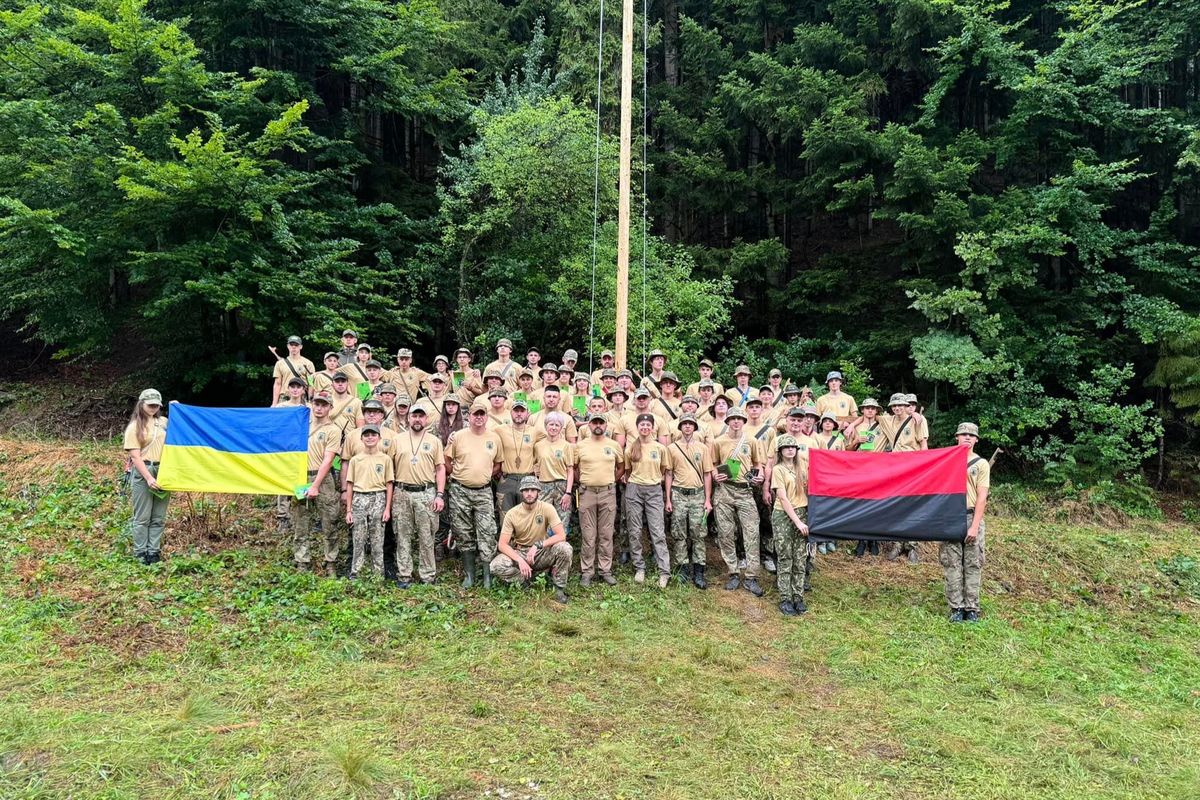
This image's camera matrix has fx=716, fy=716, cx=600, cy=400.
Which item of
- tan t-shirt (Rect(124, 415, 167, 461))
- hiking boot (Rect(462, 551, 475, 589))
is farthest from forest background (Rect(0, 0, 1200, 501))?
hiking boot (Rect(462, 551, 475, 589))

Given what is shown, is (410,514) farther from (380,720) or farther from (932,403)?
Answer: (932,403)

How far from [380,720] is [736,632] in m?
3.65

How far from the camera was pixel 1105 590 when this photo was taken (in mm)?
9211

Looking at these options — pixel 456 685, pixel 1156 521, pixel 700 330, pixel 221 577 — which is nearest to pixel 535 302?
pixel 700 330

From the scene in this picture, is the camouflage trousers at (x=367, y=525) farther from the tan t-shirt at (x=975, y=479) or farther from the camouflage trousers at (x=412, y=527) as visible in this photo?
the tan t-shirt at (x=975, y=479)

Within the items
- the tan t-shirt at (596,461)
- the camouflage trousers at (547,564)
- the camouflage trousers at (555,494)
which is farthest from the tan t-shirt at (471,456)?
the tan t-shirt at (596,461)

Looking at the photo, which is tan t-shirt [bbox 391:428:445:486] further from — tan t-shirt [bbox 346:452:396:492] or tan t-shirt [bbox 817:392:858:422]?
tan t-shirt [bbox 817:392:858:422]

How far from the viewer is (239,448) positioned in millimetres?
8273

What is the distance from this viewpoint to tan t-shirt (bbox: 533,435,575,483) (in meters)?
8.34

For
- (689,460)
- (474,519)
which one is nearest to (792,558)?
(689,460)

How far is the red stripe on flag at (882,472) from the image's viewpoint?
7906 mm

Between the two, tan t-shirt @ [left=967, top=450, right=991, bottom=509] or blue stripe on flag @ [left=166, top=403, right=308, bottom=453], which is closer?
tan t-shirt @ [left=967, top=450, right=991, bottom=509]

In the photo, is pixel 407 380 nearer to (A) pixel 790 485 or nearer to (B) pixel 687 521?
(B) pixel 687 521

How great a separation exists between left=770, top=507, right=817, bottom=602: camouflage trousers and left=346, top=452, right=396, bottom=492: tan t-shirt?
14.6 feet
